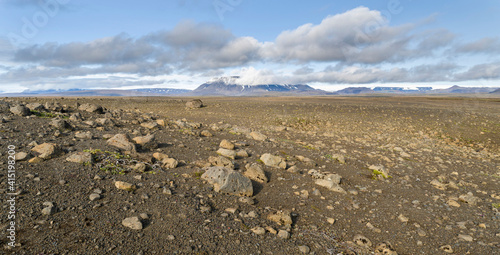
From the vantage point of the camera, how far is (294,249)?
5.36 m

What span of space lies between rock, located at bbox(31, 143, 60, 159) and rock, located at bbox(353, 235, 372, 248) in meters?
8.81

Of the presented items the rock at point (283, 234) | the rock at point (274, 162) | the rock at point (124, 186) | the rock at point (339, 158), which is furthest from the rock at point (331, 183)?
the rock at point (124, 186)

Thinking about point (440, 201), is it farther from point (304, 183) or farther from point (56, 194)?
point (56, 194)

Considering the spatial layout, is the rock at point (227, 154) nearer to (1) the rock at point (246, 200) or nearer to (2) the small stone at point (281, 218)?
(1) the rock at point (246, 200)

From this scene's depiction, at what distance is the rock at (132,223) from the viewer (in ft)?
17.2

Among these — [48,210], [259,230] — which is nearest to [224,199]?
[259,230]

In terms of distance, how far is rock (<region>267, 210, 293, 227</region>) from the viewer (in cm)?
624

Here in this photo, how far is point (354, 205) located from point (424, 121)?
22.8m

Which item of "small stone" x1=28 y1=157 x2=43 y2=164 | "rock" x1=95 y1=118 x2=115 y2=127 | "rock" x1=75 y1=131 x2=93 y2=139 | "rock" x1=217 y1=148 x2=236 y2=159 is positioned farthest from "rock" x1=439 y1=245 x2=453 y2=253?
"rock" x1=95 y1=118 x2=115 y2=127

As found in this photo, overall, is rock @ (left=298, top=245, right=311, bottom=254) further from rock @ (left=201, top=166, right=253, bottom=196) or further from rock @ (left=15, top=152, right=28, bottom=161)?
rock @ (left=15, top=152, right=28, bottom=161)

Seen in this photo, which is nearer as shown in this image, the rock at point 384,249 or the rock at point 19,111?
the rock at point 384,249

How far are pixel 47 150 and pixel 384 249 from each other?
9.59 m

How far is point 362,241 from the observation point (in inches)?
234

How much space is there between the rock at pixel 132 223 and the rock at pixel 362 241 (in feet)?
16.1
